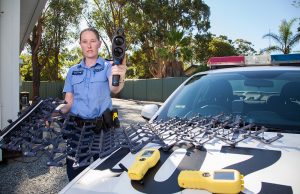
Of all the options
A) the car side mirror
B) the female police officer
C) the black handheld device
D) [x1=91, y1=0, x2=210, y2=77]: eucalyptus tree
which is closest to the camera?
the black handheld device

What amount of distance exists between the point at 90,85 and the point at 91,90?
40mm

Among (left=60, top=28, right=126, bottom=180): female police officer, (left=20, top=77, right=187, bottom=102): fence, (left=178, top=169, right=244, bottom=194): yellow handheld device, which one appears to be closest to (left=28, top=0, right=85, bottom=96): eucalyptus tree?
(left=20, top=77, right=187, bottom=102): fence

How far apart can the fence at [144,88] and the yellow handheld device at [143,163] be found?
21.6 m

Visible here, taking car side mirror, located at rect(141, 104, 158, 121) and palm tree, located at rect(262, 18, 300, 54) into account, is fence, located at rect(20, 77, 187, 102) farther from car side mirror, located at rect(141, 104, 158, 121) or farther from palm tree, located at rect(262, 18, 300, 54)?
car side mirror, located at rect(141, 104, 158, 121)

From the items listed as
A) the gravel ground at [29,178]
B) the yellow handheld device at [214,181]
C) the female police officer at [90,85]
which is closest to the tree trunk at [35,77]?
the gravel ground at [29,178]

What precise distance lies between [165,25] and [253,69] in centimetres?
2879

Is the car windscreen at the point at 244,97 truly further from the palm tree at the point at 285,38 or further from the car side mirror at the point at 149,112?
the palm tree at the point at 285,38

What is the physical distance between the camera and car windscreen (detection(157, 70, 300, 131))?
2393mm

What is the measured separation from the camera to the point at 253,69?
2.91 metres

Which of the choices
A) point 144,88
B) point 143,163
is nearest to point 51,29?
point 144,88

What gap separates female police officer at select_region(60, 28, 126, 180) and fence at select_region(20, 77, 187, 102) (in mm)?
20570

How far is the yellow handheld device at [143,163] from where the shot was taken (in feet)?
4.53

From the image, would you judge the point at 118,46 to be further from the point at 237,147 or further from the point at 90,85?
the point at 237,147

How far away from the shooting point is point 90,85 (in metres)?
2.62
